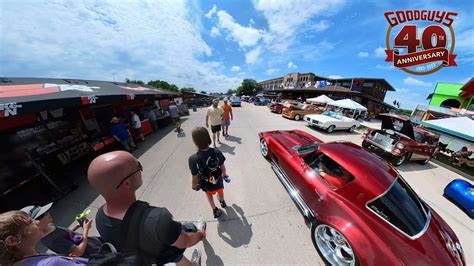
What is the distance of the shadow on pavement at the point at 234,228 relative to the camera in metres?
2.48

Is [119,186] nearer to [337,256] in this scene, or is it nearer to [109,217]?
[109,217]

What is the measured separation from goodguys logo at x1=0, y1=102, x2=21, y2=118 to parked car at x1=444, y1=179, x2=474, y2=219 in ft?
29.2

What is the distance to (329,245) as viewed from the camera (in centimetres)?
229

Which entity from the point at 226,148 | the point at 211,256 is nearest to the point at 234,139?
the point at 226,148

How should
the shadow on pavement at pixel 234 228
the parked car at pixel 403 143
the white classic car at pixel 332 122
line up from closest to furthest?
the shadow on pavement at pixel 234 228 < the parked car at pixel 403 143 < the white classic car at pixel 332 122

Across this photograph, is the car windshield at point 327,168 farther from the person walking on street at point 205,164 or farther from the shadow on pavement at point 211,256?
the shadow on pavement at point 211,256

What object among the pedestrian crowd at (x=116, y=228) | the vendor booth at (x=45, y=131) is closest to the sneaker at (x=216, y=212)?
the pedestrian crowd at (x=116, y=228)

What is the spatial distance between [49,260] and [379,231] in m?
3.03

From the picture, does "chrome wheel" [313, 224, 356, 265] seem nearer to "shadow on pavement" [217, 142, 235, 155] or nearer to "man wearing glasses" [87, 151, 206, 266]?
"man wearing glasses" [87, 151, 206, 266]

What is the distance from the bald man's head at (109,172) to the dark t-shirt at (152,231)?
145 millimetres

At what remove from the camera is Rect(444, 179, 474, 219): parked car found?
3.26 meters

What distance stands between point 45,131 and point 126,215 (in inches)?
254

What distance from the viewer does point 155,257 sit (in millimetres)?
1151

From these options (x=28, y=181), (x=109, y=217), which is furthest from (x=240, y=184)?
(x=28, y=181)
